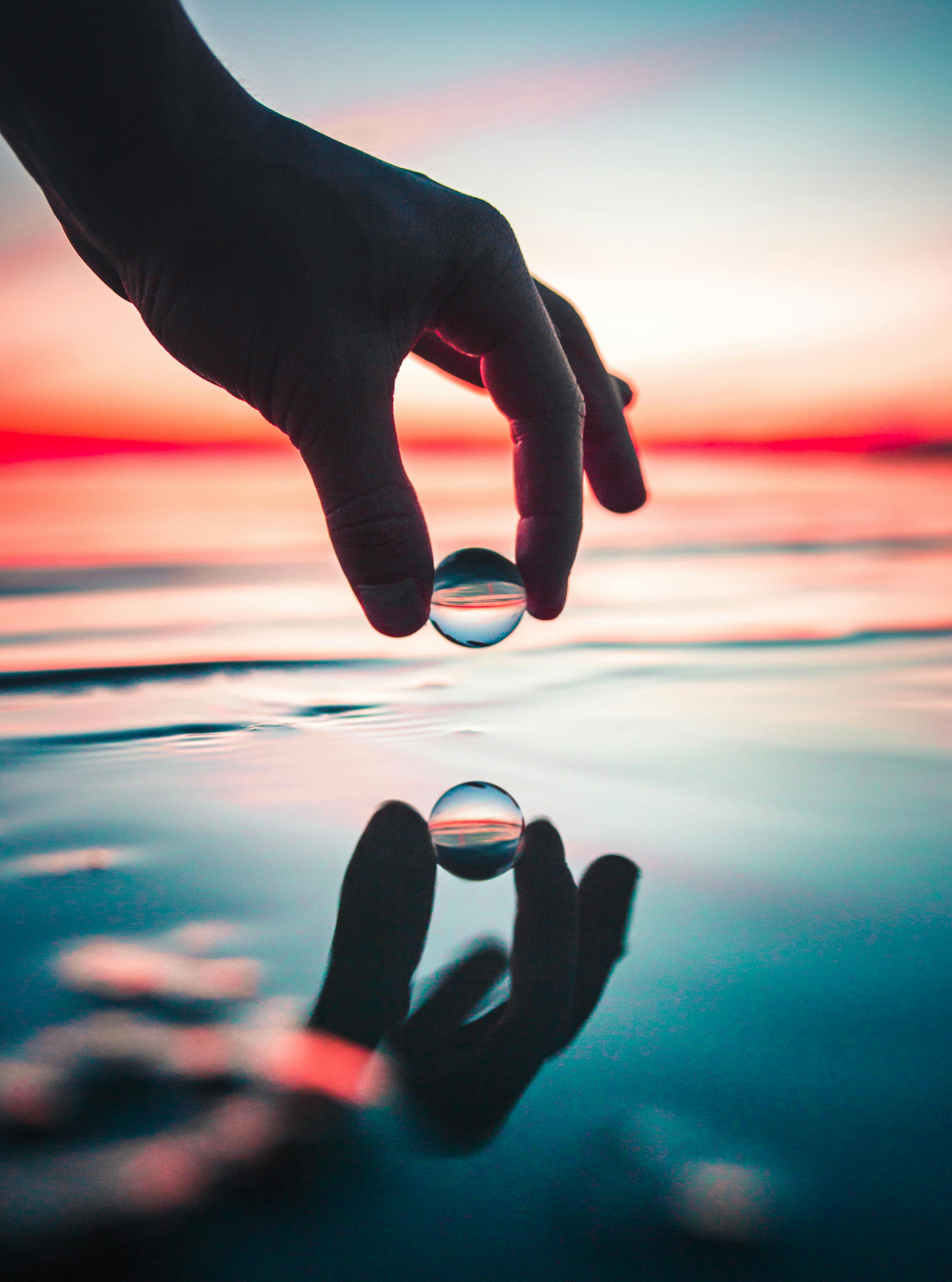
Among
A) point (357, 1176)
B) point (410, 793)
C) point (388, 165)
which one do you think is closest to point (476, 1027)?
point (357, 1176)

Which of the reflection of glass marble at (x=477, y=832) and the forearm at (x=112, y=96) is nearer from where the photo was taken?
the forearm at (x=112, y=96)

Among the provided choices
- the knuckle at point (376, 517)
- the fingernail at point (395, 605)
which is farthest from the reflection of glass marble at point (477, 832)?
the knuckle at point (376, 517)

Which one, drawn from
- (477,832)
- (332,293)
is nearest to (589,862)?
(477,832)

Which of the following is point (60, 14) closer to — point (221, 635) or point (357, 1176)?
point (357, 1176)

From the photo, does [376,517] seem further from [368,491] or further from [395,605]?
[395,605]

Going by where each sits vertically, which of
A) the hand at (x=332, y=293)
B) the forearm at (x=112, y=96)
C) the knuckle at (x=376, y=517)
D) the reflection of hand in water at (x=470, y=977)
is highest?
the forearm at (x=112, y=96)

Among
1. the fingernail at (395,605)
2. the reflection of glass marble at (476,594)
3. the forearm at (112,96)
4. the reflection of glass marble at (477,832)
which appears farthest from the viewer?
the reflection of glass marble at (476,594)

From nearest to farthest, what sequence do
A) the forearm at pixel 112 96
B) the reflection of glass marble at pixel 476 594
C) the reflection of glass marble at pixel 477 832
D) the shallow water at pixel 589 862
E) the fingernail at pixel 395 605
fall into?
the shallow water at pixel 589 862, the forearm at pixel 112 96, the reflection of glass marble at pixel 477 832, the fingernail at pixel 395 605, the reflection of glass marble at pixel 476 594

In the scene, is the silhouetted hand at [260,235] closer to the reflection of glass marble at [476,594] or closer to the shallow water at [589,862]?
the reflection of glass marble at [476,594]
